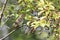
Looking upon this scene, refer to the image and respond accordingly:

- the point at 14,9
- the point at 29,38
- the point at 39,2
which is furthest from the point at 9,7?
the point at 29,38

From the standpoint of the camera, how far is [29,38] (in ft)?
9.38

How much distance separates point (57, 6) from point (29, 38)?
3.02ft

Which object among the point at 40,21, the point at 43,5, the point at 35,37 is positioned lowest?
the point at 40,21

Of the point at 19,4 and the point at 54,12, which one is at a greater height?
the point at 19,4

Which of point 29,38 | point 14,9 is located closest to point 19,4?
point 14,9

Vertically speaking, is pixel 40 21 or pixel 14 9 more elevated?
pixel 14 9

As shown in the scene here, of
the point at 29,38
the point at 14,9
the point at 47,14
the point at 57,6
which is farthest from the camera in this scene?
the point at 29,38

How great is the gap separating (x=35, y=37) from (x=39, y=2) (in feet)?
3.33

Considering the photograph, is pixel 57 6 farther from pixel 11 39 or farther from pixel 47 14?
pixel 11 39

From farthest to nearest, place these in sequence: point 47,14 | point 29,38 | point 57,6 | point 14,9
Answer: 1. point 29,38
2. point 14,9
3. point 57,6
4. point 47,14

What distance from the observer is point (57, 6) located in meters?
2.08

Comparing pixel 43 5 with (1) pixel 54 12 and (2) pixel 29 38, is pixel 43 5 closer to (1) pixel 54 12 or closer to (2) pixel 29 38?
(1) pixel 54 12

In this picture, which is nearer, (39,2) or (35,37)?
(39,2)

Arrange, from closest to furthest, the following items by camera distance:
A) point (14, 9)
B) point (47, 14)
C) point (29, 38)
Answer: point (47, 14) → point (14, 9) → point (29, 38)
